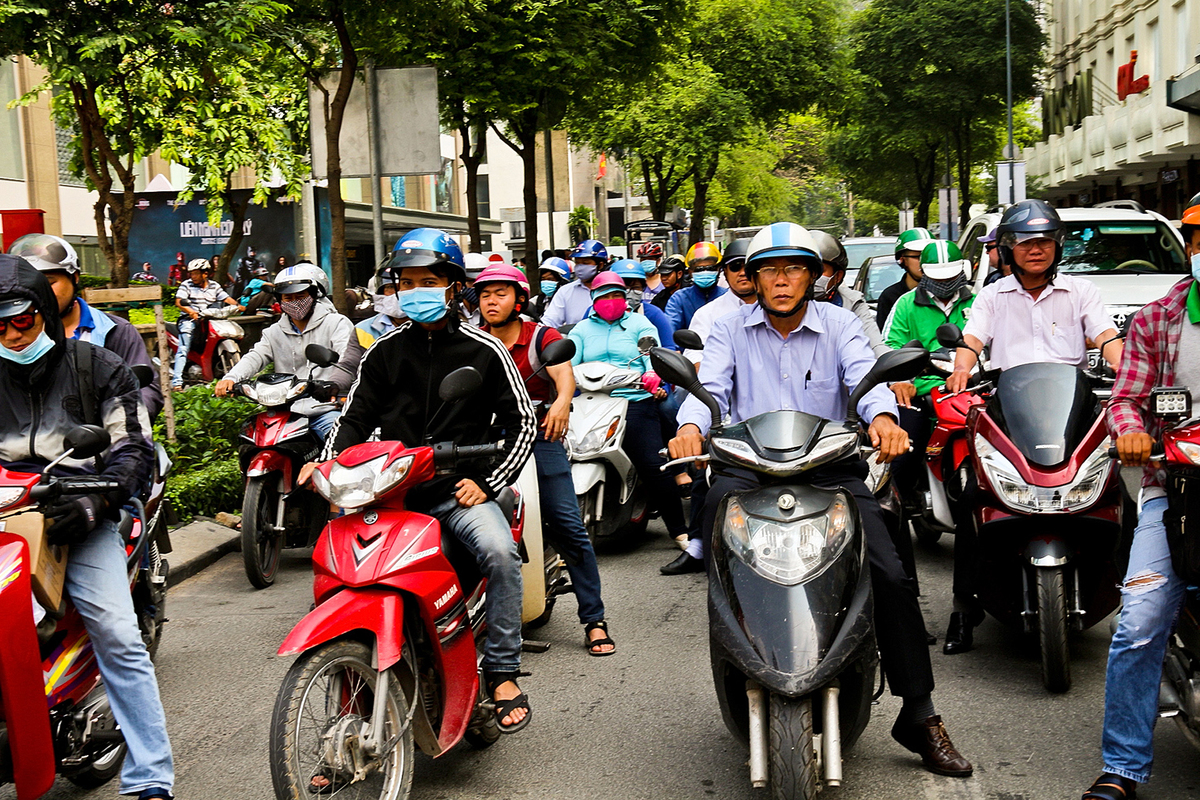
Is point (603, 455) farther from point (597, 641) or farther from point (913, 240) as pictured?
point (913, 240)

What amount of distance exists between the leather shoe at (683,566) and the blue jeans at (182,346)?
362 inches

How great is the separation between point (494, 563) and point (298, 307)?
4.33m

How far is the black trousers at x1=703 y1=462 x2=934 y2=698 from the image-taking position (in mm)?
4188

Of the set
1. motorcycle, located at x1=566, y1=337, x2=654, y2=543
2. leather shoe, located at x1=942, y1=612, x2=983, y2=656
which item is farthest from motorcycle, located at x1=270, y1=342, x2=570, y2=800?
motorcycle, located at x1=566, y1=337, x2=654, y2=543

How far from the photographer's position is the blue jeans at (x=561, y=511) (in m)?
6.29

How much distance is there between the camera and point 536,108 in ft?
72.8

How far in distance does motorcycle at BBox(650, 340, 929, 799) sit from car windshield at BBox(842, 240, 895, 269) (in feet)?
63.0

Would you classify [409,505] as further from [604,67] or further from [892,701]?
[604,67]

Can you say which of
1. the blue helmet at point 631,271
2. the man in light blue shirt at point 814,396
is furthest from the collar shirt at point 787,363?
the blue helmet at point 631,271

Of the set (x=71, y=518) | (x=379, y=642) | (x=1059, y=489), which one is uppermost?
(x=71, y=518)

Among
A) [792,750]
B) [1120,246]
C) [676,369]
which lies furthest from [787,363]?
[1120,246]

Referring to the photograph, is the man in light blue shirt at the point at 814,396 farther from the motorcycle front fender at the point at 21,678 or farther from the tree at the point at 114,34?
the tree at the point at 114,34

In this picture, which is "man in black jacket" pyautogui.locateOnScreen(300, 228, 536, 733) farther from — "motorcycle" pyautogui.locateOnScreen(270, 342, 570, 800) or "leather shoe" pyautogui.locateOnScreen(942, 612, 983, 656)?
"leather shoe" pyautogui.locateOnScreen(942, 612, 983, 656)

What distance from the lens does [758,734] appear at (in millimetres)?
3832
